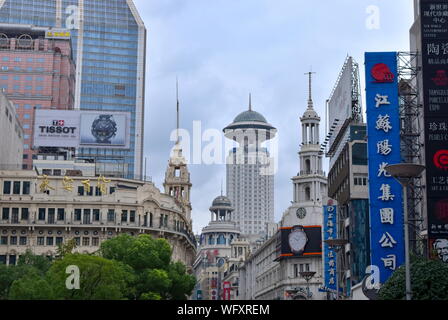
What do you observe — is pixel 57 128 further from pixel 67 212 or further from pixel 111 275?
pixel 111 275

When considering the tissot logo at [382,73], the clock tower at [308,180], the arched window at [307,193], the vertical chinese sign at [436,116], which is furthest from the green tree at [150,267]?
the arched window at [307,193]

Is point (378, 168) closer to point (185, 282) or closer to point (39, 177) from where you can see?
point (185, 282)

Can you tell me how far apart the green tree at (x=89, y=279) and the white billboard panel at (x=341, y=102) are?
1720 inches

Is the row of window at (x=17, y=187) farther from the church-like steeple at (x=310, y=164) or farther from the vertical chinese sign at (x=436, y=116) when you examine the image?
the vertical chinese sign at (x=436, y=116)

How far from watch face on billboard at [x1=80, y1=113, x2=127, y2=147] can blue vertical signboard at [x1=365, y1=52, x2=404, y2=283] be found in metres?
62.6

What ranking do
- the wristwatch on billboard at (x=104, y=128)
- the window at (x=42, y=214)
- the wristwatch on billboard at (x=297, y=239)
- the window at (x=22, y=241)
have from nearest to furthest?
the window at (x=22, y=241)
the window at (x=42, y=214)
the wristwatch on billboard at (x=104, y=128)
the wristwatch on billboard at (x=297, y=239)

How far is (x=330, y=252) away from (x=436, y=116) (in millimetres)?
35848

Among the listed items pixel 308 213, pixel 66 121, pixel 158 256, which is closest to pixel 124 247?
pixel 158 256

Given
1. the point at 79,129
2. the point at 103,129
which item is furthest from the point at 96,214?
the point at 103,129

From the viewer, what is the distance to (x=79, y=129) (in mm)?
132625

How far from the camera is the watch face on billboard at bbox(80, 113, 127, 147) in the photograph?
133m

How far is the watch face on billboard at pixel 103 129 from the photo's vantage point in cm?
13288
